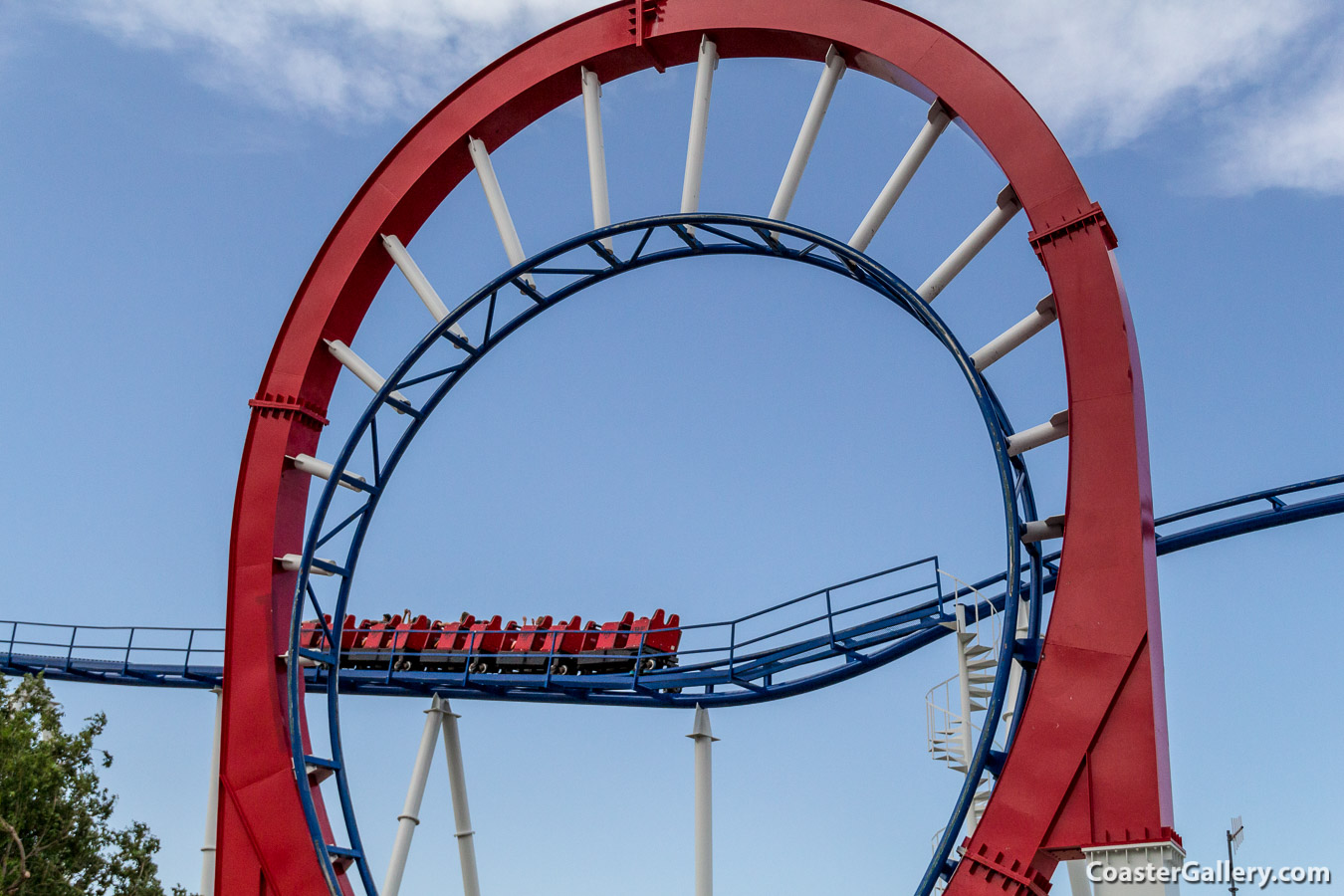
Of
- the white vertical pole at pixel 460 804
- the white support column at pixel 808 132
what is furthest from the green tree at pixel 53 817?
the white support column at pixel 808 132

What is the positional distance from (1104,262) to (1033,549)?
232 cm

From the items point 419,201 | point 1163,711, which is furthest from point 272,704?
point 1163,711

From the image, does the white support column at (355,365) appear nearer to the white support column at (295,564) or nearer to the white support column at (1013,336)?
the white support column at (295,564)

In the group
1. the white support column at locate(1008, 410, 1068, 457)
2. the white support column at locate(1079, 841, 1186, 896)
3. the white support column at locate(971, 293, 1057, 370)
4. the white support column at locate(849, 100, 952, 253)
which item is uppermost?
the white support column at locate(849, 100, 952, 253)

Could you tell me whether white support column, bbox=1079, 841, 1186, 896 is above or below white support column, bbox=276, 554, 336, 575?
below

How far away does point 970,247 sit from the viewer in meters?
10.5

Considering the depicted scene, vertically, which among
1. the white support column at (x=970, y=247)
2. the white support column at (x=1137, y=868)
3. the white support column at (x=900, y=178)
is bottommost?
the white support column at (x=1137, y=868)

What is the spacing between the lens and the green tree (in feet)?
38.8

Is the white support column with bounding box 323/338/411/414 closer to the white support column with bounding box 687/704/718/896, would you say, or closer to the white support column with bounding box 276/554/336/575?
the white support column with bounding box 276/554/336/575

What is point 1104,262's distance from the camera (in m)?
9.48

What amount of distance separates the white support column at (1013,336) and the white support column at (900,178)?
5.41ft

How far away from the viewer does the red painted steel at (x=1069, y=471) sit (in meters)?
8.50

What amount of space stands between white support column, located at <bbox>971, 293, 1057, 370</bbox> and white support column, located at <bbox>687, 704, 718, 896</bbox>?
766 cm

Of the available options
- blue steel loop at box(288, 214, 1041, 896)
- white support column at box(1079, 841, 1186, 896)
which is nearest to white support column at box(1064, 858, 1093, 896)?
blue steel loop at box(288, 214, 1041, 896)
